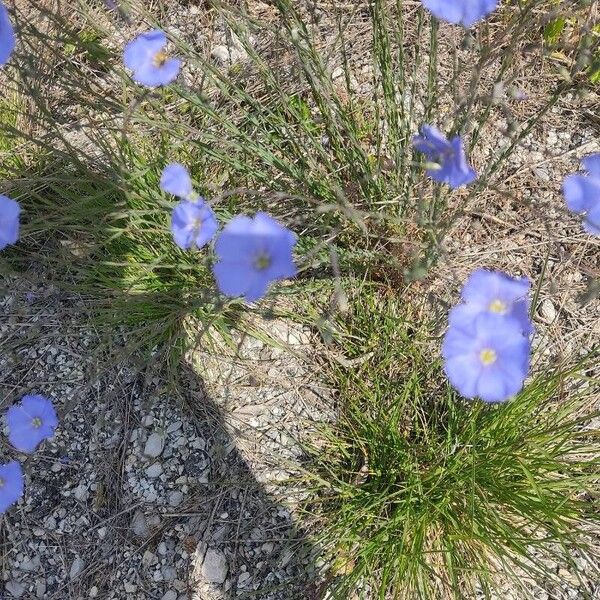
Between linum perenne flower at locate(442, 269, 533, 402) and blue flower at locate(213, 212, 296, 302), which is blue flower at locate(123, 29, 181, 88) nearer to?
blue flower at locate(213, 212, 296, 302)

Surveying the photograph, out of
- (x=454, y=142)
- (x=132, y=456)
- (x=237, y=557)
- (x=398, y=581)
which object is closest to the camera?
(x=454, y=142)

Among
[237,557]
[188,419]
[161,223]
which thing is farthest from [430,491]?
[161,223]

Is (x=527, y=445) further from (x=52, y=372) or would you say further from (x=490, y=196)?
(x=52, y=372)

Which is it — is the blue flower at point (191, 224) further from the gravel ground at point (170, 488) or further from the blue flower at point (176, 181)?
the gravel ground at point (170, 488)

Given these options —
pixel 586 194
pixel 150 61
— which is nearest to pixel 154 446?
pixel 150 61

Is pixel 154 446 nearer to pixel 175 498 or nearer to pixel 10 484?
pixel 175 498

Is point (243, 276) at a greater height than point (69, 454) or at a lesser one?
greater
